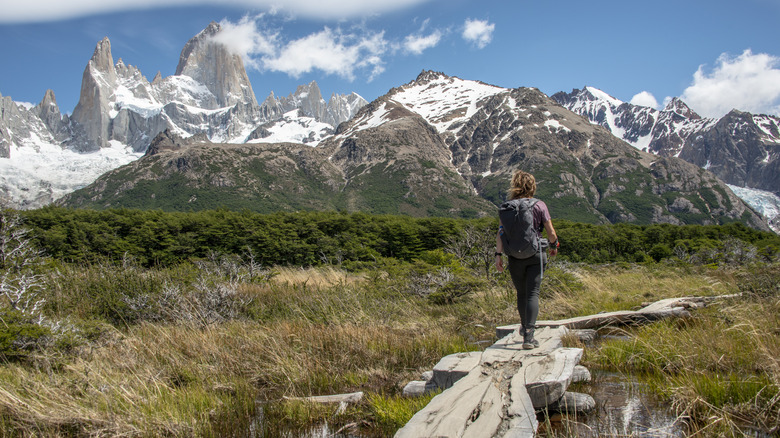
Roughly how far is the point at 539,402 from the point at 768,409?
1542mm

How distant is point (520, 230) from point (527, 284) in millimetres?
680

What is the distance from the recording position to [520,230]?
477cm

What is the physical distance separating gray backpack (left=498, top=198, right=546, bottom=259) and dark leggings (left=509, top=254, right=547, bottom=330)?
0.14 metres

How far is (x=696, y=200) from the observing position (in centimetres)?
19088

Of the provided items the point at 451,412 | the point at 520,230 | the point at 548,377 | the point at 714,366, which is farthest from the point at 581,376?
the point at 451,412

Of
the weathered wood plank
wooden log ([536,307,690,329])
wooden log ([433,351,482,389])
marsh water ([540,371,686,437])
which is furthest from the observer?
wooden log ([536,307,690,329])

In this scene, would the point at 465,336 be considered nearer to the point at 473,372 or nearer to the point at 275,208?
the point at 473,372

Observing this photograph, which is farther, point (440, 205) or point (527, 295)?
point (440, 205)

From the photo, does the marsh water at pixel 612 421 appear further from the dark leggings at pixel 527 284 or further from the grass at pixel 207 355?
the dark leggings at pixel 527 284

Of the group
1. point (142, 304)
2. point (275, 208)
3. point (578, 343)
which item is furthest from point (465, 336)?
point (275, 208)

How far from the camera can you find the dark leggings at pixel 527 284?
4.71m

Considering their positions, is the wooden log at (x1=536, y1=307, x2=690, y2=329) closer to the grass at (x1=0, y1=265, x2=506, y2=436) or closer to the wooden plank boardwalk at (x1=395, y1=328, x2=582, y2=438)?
the grass at (x1=0, y1=265, x2=506, y2=436)

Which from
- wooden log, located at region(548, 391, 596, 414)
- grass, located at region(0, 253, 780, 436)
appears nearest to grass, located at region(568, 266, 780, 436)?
grass, located at region(0, 253, 780, 436)

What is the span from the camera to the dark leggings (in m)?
4.71
